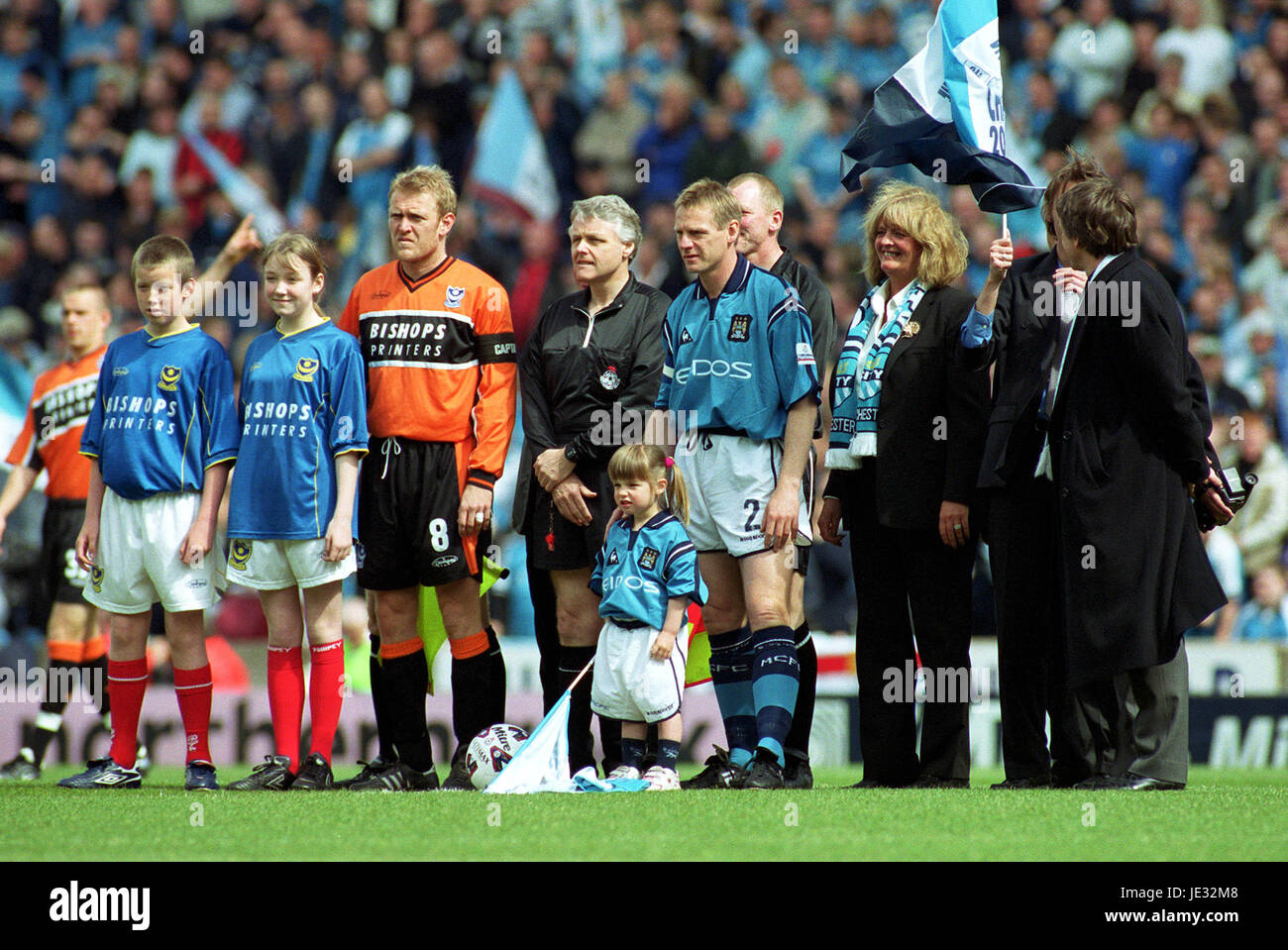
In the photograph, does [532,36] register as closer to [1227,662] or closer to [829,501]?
[1227,662]

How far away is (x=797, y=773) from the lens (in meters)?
6.34

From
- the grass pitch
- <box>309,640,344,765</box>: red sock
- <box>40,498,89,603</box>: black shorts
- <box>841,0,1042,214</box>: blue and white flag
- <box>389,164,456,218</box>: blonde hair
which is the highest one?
<box>841,0,1042,214</box>: blue and white flag

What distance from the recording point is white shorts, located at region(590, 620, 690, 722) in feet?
20.1

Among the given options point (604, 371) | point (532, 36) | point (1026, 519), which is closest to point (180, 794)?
point (604, 371)

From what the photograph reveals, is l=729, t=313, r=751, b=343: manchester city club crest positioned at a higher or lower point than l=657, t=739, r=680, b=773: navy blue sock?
higher

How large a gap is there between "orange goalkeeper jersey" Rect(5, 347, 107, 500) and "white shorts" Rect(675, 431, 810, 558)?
12.9ft

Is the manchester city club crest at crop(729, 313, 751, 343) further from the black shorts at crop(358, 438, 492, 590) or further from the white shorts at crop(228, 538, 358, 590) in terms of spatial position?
the white shorts at crop(228, 538, 358, 590)

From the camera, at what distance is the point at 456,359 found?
6477 millimetres

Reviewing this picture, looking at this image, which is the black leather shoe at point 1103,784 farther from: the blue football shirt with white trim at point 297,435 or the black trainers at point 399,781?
the blue football shirt with white trim at point 297,435

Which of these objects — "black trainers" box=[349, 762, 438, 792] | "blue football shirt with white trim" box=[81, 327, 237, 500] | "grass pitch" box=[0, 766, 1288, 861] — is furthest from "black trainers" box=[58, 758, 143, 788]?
"blue football shirt with white trim" box=[81, 327, 237, 500]

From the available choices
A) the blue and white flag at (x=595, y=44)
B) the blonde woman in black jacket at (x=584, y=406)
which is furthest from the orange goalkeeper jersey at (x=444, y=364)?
the blue and white flag at (x=595, y=44)

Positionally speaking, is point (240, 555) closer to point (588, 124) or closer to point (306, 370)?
point (306, 370)

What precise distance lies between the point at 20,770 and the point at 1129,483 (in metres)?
5.93

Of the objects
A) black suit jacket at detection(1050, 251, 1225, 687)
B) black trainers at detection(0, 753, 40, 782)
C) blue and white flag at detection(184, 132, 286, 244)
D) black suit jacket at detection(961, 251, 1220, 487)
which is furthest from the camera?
blue and white flag at detection(184, 132, 286, 244)
